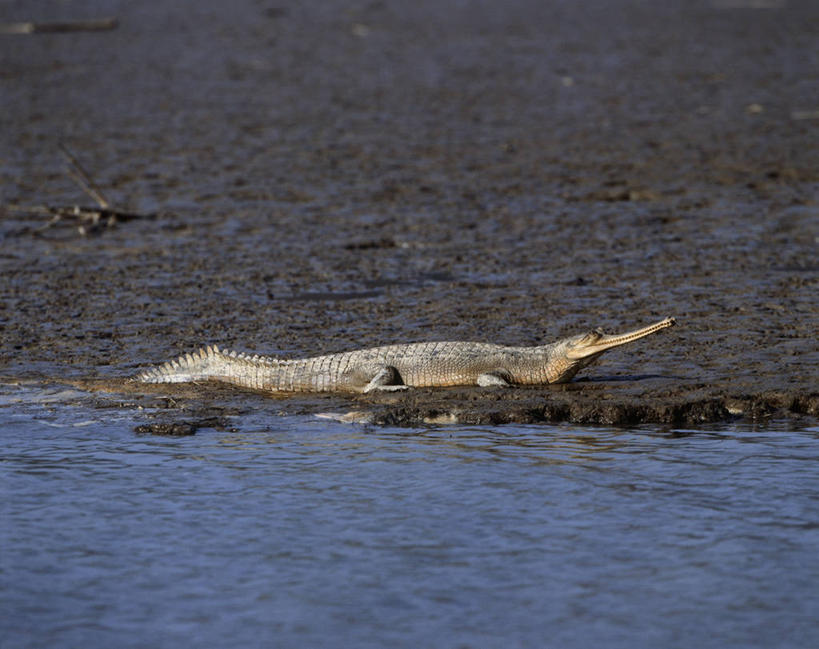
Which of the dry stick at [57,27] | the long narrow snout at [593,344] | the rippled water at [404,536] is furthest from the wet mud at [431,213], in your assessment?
the dry stick at [57,27]

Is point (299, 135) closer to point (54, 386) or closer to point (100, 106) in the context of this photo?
point (100, 106)

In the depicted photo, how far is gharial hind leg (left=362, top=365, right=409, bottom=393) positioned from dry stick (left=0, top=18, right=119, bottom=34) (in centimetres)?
2678

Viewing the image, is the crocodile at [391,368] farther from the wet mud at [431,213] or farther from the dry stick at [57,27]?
the dry stick at [57,27]

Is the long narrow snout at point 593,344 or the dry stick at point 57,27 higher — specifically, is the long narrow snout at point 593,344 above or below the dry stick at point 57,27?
below

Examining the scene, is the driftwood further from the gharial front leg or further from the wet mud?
the gharial front leg

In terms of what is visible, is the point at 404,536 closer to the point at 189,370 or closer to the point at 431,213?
the point at 189,370

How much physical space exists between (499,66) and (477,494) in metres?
20.9

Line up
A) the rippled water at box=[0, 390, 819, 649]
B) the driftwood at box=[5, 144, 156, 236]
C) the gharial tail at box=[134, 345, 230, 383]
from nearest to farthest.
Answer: the rippled water at box=[0, 390, 819, 649] → the gharial tail at box=[134, 345, 230, 383] → the driftwood at box=[5, 144, 156, 236]

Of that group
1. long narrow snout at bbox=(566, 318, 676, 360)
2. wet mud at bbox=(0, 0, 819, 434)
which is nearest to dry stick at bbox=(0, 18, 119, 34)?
wet mud at bbox=(0, 0, 819, 434)

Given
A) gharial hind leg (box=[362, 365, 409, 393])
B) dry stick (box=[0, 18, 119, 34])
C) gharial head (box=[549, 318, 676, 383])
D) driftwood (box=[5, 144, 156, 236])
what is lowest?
gharial hind leg (box=[362, 365, 409, 393])

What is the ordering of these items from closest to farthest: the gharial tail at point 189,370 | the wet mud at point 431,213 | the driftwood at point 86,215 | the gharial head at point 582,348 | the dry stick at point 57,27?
the gharial head at point 582,348 → the gharial tail at point 189,370 → the wet mud at point 431,213 → the driftwood at point 86,215 → the dry stick at point 57,27

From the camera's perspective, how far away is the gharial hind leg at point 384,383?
30.5 ft

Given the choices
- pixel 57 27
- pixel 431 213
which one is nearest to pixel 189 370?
pixel 431 213

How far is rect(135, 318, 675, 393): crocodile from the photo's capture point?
9320 mm
